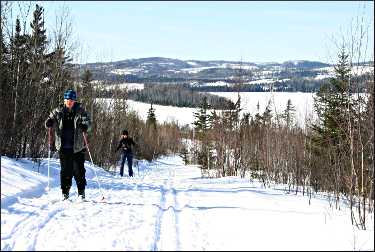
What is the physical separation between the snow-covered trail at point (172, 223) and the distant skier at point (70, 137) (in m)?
0.48

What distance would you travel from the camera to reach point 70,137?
9.75 metres

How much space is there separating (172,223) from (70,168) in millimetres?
2937

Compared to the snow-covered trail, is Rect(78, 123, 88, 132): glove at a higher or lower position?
higher

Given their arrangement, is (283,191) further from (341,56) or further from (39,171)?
(39,171)

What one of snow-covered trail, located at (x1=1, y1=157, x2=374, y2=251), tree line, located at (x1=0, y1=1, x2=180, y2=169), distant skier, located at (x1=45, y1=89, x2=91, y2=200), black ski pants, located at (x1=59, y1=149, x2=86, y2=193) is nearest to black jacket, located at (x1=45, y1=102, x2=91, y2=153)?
distant skier, located at (x1=45, y1=89, x2=91, y2=200)

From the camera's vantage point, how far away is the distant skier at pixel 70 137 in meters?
9.70

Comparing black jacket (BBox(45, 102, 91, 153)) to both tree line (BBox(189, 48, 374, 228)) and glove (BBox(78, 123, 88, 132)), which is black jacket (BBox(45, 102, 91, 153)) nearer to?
glove (BBox(78, 123, 88, 132))

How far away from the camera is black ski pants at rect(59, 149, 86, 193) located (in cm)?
966

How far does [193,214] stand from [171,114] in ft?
414

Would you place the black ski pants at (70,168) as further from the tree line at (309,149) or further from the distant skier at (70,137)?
the tree line at (309,149)

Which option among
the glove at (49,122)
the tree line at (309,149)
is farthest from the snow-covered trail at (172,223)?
the glove at (49,122)

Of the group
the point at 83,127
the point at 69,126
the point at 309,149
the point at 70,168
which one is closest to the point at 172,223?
the point at 70,168

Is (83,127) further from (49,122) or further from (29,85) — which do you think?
(29,85)

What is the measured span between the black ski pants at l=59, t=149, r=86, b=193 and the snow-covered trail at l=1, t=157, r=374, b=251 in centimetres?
36
